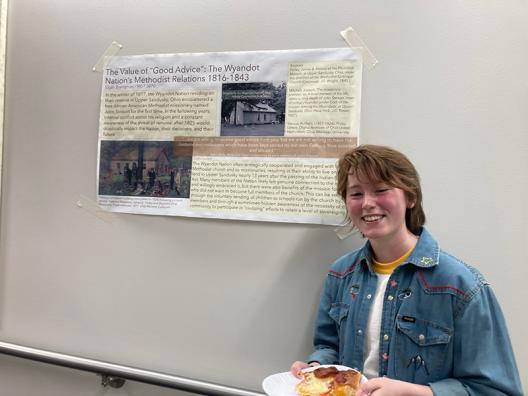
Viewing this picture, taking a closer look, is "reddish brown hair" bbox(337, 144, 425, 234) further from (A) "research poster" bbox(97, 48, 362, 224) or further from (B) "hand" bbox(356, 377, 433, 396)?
(B) "hand" bbox(356, 377, 433, 396)

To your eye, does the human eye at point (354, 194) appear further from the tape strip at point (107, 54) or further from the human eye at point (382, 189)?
the tape strip at point (107, 54)

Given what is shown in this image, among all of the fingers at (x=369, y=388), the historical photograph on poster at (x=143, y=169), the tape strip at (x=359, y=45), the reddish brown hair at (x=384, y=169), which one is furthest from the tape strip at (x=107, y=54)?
the fingers at (x=369, y=388)

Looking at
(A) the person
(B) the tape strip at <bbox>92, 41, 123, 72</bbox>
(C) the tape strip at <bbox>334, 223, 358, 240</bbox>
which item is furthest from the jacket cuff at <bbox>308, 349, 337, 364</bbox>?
(B) the tape strip at <bbox>92, 41, 123, 72</bbox>

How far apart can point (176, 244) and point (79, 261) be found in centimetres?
30

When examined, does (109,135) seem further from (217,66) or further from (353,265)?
(353,265)

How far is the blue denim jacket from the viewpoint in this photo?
70 centimetres

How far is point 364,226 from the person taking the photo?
31.1 inches

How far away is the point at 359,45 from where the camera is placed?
938 millimetres

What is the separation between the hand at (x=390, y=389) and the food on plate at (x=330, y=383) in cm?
2

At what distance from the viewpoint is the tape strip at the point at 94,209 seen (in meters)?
1.12

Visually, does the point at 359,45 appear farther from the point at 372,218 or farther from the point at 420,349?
the point at 420,349

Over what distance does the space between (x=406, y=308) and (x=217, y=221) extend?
50 centimetres

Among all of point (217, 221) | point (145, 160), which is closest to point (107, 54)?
point (145, 160)

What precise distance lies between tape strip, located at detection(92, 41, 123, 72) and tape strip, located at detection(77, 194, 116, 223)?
36 centimetres
